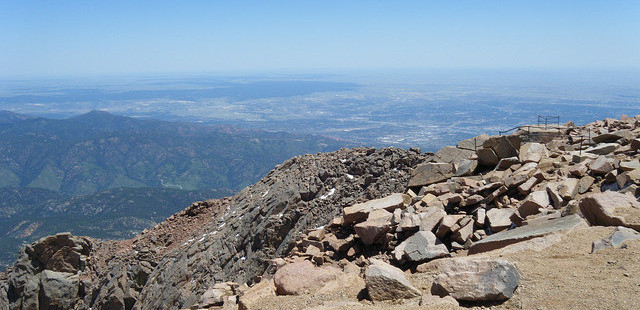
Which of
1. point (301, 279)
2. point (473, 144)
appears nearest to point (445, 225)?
point (301, 279)

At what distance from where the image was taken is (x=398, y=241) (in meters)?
13.5

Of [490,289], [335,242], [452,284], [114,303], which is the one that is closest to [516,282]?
[490,289]

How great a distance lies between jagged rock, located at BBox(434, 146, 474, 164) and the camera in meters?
21.0

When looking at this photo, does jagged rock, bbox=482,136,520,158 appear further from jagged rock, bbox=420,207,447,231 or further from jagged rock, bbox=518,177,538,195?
jagged rock, bbox=420,207,447,231

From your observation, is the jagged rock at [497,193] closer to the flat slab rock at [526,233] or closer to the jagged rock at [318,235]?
the flat slab rock at [526,233]

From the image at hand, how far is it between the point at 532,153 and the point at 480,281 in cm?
1163

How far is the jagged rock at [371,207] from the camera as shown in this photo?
15.5 meters

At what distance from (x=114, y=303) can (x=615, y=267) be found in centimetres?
2505

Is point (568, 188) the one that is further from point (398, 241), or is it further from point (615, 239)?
point (398, 241)

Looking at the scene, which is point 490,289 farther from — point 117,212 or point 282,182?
point 117,212

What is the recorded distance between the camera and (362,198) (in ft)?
67.2

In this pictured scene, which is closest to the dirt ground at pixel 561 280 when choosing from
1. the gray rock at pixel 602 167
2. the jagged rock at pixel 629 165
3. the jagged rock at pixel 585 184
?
the jagged rock at pixel 585 184

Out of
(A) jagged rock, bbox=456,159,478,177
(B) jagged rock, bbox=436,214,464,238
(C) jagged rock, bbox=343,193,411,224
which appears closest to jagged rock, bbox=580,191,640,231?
(B) jagged rock, bbox=436,214,464,238

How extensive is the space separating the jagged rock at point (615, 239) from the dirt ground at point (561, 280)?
155mm
